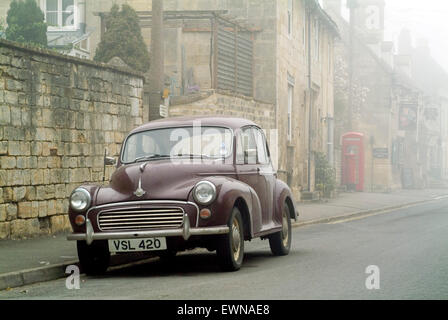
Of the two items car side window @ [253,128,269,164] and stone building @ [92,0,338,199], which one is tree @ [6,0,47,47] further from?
car side window @ [253,128,269,164]

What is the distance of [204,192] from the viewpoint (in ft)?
32.2

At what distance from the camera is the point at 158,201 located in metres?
9.81

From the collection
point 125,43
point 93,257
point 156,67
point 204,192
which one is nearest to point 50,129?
point 156,67

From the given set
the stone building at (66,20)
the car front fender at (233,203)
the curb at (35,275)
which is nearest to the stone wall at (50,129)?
the curb at (35,275)

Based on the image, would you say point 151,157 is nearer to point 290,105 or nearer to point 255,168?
point 255,168

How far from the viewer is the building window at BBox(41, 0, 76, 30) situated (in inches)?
1067

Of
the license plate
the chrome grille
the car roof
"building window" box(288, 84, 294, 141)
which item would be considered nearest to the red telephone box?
→ "building window" box(288, 84, 294, 141)

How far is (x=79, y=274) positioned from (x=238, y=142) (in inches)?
104

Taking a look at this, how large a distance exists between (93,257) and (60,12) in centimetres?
1829

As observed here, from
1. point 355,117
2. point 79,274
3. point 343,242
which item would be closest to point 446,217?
point 343,242

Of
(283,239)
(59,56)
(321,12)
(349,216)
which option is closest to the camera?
(283,239)

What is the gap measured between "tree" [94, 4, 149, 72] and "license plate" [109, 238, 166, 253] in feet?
42.3

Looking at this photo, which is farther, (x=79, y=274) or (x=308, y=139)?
(x=308, y=139)
